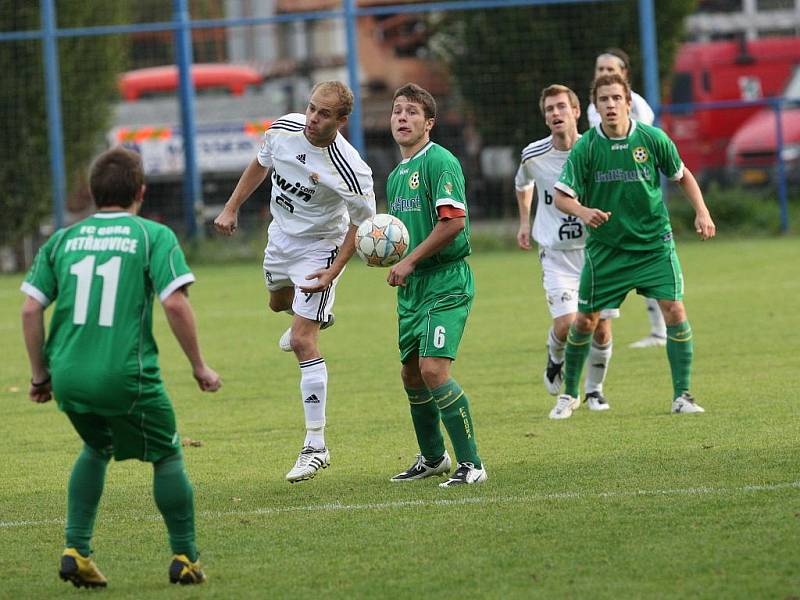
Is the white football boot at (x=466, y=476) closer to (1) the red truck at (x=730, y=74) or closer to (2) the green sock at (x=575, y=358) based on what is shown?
(2) the green sock at (x=575, y=358)

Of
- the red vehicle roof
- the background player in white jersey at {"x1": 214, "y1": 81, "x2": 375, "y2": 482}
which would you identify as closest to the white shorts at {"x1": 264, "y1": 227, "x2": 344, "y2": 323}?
the background player in white jersey at {"x1": 214, "y1": 81, "x2": 375, "y2": 482}

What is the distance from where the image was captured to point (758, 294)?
47.8 ft

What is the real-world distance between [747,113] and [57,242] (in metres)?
23.5

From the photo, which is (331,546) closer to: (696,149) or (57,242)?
(57,242)

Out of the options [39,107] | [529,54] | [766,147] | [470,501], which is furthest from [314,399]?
[766,147]

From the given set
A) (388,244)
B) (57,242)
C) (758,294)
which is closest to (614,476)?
(388,244)

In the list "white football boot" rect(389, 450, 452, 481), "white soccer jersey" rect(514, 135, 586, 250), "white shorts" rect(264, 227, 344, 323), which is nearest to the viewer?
"white football boot" rect(389, 450, 452, 481)

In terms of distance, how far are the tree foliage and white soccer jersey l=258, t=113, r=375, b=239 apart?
15.0 m

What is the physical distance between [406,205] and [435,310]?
1.82 ft

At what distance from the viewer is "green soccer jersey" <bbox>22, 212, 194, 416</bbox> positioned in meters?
4.97

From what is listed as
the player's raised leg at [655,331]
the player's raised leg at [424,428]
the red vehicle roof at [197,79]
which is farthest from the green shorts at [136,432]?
the red vehicle roof at [197,79]

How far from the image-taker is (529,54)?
22.5 meters

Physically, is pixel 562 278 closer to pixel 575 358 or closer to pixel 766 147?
pixel 575 358

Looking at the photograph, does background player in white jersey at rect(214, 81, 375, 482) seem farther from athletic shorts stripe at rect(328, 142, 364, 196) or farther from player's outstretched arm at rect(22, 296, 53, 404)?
player's outstretched arm at rect(22, 296, 53, 404)
